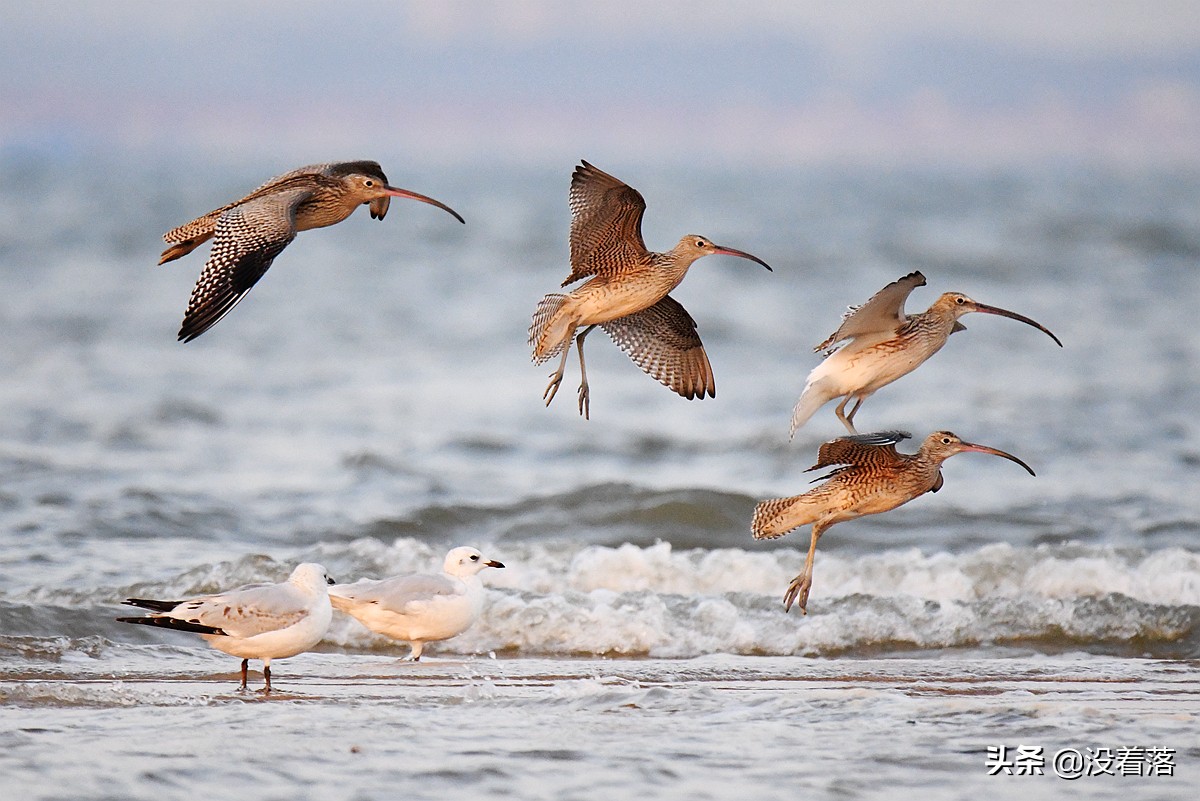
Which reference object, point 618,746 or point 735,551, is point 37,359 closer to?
point 735,551

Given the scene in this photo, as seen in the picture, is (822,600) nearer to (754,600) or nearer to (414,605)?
(754,600)

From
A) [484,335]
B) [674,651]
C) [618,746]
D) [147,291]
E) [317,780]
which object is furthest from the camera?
[147,291]

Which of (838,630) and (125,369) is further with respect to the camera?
(125,369)

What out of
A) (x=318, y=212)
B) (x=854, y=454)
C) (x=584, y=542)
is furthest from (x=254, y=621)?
(x=584, y=542)

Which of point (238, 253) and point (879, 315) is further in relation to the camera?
point (879, 315)

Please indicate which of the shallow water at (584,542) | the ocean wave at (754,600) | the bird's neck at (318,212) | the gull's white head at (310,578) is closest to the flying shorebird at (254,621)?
the gull's white head at (310,578)

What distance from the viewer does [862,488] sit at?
25.3 feet

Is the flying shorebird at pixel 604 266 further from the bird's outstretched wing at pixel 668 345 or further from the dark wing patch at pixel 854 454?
the dark wing patch at pixel 854 454

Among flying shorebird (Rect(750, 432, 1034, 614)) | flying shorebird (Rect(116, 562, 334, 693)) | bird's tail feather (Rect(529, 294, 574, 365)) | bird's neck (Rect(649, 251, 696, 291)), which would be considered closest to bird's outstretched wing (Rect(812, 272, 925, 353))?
flying shorebird (Rect(750, 432, 1034, 614))

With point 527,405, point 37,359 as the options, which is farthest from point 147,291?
point 527,405

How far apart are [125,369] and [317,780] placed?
488 inches

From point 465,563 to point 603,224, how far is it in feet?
5.65

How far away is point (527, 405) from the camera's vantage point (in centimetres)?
1569

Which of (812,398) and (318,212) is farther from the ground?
(318,212)
